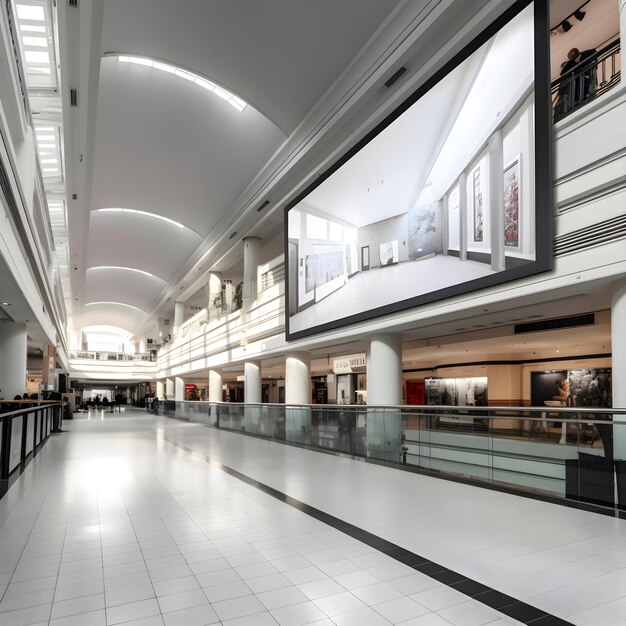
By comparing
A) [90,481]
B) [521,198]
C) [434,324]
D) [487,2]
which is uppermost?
[487,2]

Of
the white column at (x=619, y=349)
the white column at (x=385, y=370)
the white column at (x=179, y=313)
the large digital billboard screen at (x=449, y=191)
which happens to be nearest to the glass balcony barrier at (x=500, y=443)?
the white column at (x=619, y=349)

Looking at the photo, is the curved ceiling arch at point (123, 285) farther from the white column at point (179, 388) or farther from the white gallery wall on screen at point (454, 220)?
the white gallery wall on screen at point (454, 220)

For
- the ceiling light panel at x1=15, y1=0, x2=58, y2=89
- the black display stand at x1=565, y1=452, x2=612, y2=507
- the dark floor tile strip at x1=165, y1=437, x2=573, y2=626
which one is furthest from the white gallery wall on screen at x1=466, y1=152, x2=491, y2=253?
the ceiling light panel at x1=15, y1=0, x2=58, y2=89

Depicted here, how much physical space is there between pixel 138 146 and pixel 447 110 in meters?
10.2

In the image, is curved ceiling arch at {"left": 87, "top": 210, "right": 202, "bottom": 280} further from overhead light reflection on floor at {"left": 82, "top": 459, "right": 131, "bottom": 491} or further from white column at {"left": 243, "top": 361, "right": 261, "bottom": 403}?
overhead light reflection on floor at {"left": 82, "top": 459, "right": 131, "bottom": 491}

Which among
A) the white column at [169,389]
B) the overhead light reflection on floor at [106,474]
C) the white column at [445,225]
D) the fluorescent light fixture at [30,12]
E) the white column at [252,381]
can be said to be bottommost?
the white column at [169,389]

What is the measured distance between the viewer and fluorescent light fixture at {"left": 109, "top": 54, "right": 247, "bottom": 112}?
11.9m

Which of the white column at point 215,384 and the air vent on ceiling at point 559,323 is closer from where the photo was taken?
the air vent on ceiling at point 559,323

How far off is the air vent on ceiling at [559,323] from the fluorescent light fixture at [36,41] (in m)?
11.8

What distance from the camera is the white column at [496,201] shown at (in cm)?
760

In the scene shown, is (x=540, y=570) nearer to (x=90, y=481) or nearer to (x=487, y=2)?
(x=90, y=481)

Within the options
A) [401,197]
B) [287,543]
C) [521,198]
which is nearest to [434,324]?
[401,197]

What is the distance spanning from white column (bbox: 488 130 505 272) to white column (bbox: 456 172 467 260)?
2.04ft

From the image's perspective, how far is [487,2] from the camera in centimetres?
771
